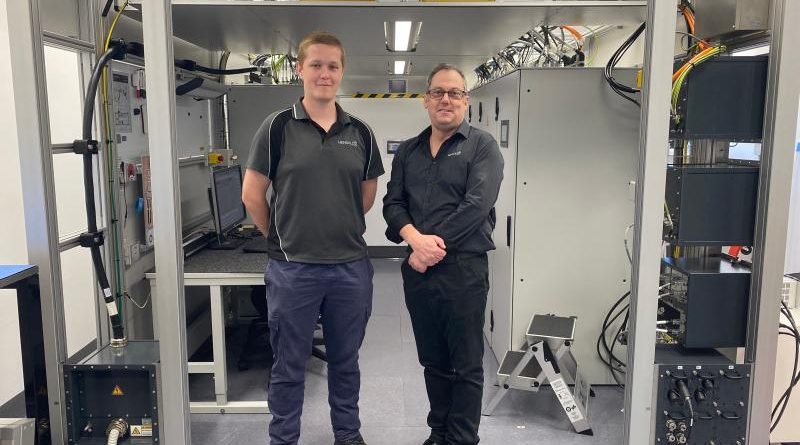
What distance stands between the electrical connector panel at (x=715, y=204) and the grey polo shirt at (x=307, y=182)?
3.82 feet

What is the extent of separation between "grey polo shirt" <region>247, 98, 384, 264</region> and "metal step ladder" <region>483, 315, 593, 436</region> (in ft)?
3.72

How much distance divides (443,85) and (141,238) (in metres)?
1.69

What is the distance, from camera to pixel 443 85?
2.22 metres

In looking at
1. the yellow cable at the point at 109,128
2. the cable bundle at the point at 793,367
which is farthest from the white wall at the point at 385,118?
the cable bundle at the point at 793,367

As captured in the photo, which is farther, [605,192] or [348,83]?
[348,83]

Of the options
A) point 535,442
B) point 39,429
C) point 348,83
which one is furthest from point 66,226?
point 348,83

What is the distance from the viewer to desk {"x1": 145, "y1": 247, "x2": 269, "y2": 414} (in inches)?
112

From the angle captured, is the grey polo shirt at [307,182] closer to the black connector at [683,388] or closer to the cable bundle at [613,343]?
the black connector at [683,388]

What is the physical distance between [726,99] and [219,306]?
2.34 m

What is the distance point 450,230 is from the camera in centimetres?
222

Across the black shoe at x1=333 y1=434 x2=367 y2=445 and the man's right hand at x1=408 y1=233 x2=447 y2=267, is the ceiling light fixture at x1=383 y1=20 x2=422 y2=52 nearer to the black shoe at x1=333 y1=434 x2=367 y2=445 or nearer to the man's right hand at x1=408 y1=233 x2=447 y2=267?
the man's right hand at x1=408 y1=233 x2=447 y2=267

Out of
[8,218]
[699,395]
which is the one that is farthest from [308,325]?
[8,218]

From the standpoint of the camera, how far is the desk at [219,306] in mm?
2855

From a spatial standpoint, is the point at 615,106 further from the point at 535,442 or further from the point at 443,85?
the point at 535,442
